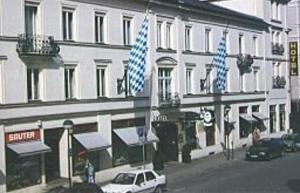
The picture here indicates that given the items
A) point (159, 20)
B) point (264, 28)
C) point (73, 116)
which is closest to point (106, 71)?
point (73, 116)

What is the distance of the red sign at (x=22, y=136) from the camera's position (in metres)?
33.9

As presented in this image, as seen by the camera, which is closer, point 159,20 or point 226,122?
point 159,20

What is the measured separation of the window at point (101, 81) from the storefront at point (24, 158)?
6706 mm

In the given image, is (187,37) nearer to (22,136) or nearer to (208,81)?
(208,81)

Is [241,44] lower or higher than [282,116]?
higher

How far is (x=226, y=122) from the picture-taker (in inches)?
2231

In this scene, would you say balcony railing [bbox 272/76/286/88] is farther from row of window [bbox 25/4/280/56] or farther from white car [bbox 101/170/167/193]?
white car [bbox 101/170/167/193]

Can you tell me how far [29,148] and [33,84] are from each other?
3.80m

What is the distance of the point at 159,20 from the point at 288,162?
14.7m

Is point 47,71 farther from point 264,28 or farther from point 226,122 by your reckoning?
Result: point 264,28

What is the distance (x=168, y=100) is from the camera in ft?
159

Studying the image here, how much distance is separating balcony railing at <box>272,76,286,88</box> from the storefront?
1536 inches

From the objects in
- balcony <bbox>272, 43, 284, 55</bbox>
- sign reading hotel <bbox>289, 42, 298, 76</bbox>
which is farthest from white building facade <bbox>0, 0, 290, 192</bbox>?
sign reading hotel <bbox>289, 42, 298, 76</bbox>

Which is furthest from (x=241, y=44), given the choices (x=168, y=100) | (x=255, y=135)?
(x=168, y=100)
